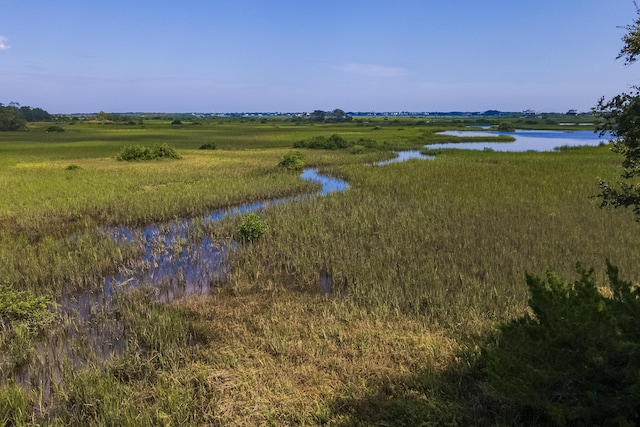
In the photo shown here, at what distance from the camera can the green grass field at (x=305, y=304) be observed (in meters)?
4.67

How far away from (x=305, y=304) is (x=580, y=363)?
4657 millimetres

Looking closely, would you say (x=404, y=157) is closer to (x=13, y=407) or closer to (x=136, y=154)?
(x=136, y=154)

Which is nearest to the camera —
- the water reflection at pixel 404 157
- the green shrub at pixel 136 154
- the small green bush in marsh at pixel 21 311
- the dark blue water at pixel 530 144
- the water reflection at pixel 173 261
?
the small green bush in marsh at pixel 21 311

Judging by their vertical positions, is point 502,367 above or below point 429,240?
above

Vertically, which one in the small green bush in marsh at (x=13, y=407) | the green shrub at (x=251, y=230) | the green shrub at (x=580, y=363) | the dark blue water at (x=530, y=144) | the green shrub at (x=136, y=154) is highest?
the dark blue water at (x=530, y=144)

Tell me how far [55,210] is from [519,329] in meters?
14.7

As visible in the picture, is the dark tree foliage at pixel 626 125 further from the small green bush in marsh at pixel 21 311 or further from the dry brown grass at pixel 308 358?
the small green bush in marsh at pixel 21 311

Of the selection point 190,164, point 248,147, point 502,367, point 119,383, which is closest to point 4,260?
point 119,383

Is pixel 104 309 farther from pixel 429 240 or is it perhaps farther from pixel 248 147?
pixel 248 147

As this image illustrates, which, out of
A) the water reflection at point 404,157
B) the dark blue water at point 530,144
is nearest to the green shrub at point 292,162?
the water reflection at point 404,157

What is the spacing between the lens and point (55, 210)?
13.9 meters

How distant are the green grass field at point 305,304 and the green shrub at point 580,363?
82 centimetres

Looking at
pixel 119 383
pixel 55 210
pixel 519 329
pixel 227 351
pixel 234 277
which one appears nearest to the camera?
pixel 519 329

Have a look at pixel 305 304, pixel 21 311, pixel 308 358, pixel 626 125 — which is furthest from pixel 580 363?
pixel 21 311
